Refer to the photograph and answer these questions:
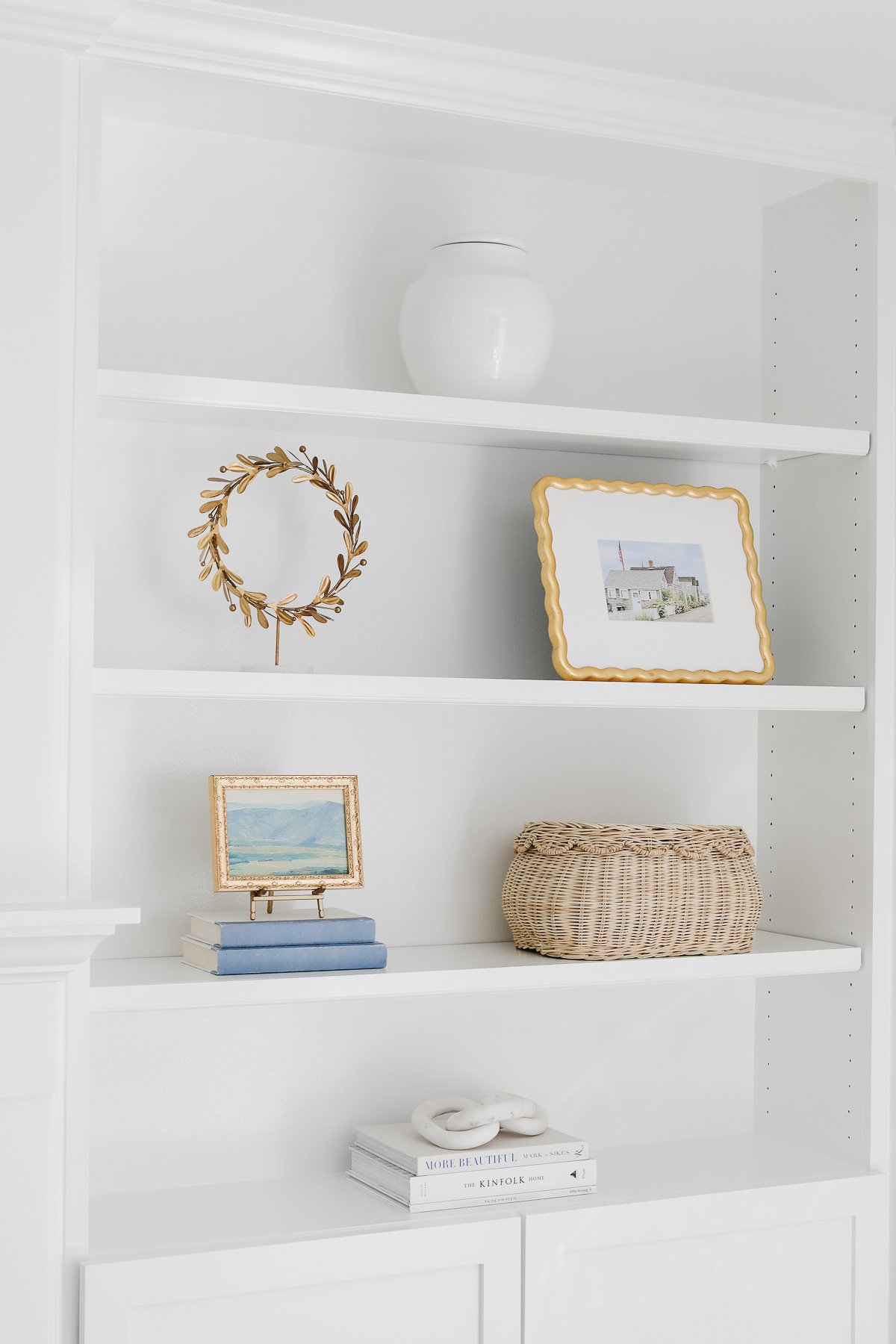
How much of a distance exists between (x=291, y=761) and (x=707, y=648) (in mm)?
627

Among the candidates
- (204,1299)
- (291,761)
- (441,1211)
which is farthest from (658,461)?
(204,1299)

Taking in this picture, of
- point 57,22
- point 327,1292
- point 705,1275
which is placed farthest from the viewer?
point 705,1275

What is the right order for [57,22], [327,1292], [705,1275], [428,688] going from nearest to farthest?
[57,22]
[327,1292]
[428,688]
[705,1275]

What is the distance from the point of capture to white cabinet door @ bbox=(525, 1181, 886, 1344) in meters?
1.89

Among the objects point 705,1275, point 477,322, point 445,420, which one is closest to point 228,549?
point 445,420

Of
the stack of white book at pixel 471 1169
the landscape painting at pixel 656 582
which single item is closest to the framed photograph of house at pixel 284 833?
the stack of white book at pixel 471 1169

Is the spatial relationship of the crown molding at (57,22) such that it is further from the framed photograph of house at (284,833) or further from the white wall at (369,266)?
the framed photograph of house at (284,833)

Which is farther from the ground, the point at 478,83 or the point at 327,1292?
the point at 478,83

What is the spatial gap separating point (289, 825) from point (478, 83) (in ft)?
3.32

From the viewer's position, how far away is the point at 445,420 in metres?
1.93

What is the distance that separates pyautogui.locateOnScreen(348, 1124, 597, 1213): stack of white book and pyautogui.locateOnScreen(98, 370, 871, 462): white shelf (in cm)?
97

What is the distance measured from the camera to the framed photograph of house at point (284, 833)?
1.90m

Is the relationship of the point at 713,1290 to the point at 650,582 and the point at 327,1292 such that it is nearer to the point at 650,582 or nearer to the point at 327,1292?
the point at 327,1292

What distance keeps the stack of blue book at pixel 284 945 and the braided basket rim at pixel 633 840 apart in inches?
12.8
